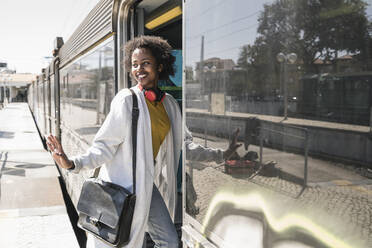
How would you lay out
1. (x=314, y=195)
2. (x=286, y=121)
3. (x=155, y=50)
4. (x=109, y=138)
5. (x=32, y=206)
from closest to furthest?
(x=314, y=195), (x=286, y=121), (x=109, y=138), (x=155, y=50), (x=32, y=206)

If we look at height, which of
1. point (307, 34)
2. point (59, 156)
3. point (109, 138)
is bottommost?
point (59, 156)

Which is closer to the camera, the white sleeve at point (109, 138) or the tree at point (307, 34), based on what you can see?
the tree at point (307, 34)

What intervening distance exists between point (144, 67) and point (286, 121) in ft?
4.26

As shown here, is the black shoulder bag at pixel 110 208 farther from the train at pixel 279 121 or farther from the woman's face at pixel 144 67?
the train at pixel 279 121

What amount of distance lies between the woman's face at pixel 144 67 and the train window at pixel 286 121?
59 cm

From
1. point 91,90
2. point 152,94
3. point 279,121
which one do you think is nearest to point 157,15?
point 152,94

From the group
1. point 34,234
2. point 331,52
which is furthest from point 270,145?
point 34,234

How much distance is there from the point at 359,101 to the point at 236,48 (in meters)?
0.60

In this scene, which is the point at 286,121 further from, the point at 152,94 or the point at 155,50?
the point at 155,50

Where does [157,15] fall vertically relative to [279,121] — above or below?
above

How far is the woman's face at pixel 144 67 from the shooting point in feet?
7.44

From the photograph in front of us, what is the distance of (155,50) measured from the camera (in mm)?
2346

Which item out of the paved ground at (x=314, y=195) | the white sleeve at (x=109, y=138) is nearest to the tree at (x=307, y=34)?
the paved ground at (x=314, y=195)

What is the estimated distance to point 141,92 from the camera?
2.20 metres
